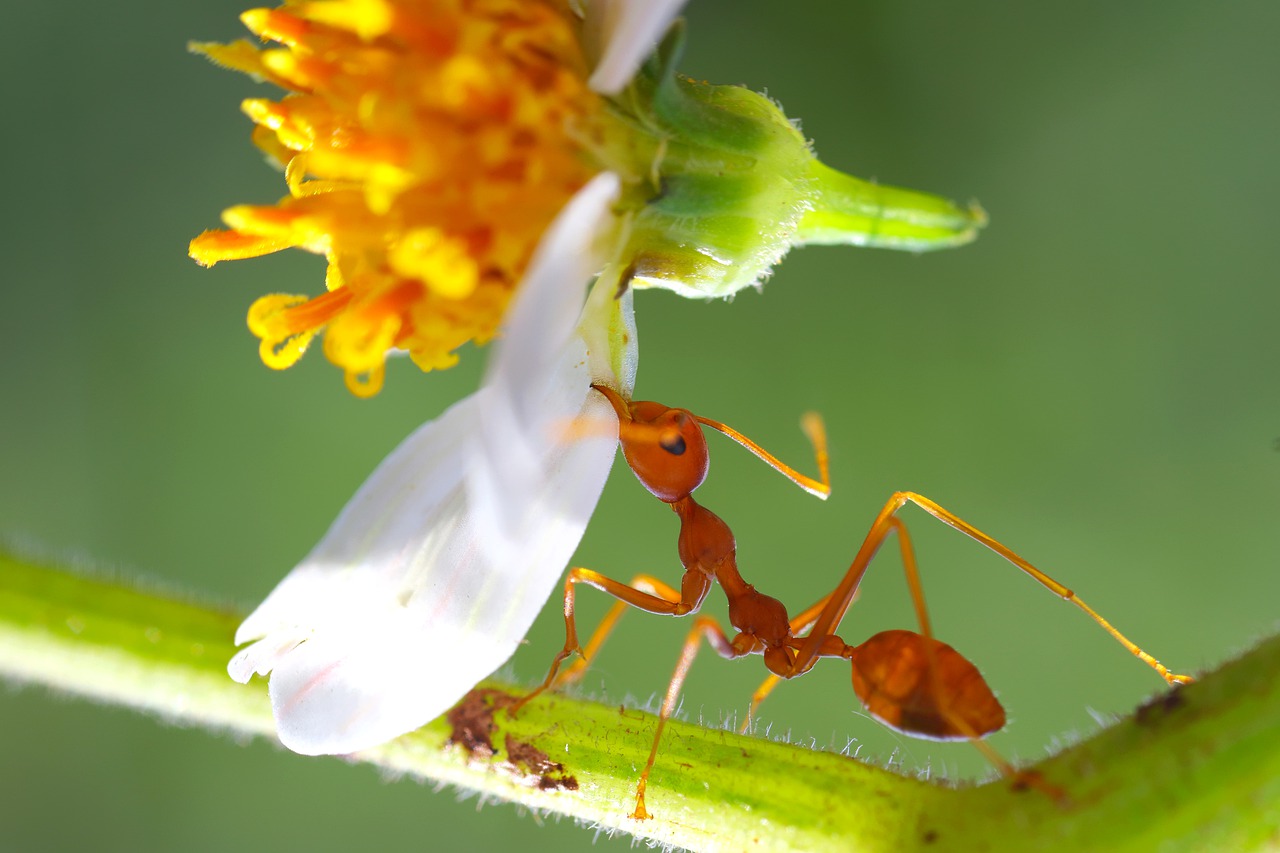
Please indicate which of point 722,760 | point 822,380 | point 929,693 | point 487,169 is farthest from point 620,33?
point 822,380

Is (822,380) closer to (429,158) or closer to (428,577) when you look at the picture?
(428,577)

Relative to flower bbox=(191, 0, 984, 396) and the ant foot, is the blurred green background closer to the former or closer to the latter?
flower bbox=(191, 0, 984, 396)

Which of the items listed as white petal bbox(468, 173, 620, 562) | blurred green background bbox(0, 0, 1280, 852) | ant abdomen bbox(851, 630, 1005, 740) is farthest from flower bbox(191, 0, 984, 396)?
blurred green background bbox(0, 0, 1280, 852)

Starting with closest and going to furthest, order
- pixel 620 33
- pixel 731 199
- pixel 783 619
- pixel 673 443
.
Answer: pixel 620 33
pixel 731 199
pixel 673 443
pixel 783 619

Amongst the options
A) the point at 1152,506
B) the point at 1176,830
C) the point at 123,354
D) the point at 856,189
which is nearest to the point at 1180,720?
the point at 1176,830

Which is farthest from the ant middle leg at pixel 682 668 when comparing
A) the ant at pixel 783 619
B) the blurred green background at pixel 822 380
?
the blurred green background at pixel 822 380

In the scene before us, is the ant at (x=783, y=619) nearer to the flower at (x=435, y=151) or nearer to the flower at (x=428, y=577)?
the flower at (x=428, y=577)
